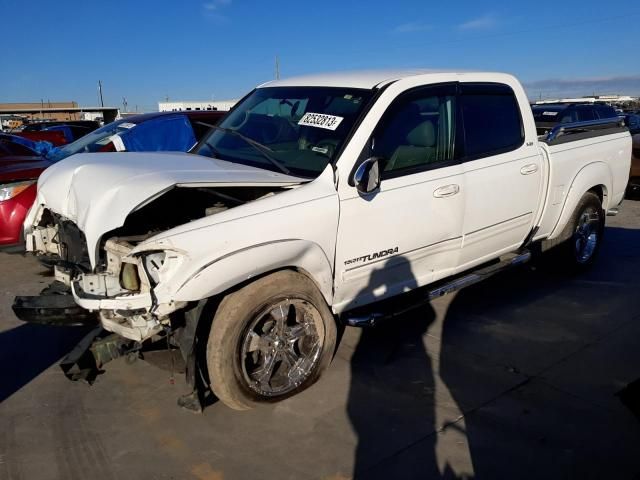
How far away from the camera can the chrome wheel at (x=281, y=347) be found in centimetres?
323

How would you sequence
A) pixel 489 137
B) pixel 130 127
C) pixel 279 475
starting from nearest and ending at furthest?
pixel 279 475
pixel 489 137
pixel 130 127

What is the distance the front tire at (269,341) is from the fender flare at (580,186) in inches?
114

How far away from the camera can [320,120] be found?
3783mm

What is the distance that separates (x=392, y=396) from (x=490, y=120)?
238 cm

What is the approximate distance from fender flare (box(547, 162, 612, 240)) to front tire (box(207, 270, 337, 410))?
2.90 metres

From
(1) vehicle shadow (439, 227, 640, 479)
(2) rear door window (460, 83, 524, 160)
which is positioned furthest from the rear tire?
(2) rear door window (460, 83, 524, 160)

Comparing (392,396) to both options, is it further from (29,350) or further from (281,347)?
(29,350)

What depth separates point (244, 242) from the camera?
295 centimetres

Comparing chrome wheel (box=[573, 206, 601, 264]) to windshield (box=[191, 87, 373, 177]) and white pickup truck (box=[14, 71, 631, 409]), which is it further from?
windshield (box=[191, 87, 373, 177])

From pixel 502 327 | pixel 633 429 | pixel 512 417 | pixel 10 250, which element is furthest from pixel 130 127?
pixel 633 429

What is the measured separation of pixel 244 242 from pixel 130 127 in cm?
519

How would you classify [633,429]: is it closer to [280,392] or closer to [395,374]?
[395,374]

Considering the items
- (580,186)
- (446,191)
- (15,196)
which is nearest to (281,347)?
(446,191)

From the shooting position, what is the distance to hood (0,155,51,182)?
6.16m
